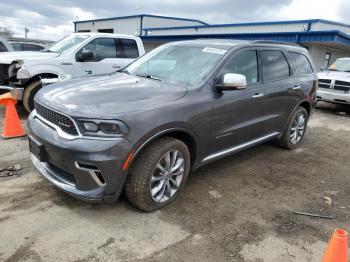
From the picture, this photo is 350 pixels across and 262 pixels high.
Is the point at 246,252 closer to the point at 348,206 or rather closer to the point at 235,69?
the point at 348,206

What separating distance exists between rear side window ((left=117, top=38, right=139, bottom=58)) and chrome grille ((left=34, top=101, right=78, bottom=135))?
16.2 feet

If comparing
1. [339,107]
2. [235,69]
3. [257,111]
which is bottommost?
[339,107]

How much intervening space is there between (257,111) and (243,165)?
965 millimetres

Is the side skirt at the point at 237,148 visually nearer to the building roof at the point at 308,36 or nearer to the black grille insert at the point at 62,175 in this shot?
the black grille insert at the point at 62,175

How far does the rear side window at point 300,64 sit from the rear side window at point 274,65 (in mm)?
318

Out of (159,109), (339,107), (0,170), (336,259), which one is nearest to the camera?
(336,259)

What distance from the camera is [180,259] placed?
2775 millimetres

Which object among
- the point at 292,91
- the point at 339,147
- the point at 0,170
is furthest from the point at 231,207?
the point at 339,147

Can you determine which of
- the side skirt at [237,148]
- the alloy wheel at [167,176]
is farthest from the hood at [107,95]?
the side skirt at [237,148]

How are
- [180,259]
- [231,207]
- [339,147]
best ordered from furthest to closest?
[339,147]
[231,207]
[180,259]

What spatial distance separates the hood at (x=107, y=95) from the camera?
3012 mm

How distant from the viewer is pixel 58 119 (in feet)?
10.4

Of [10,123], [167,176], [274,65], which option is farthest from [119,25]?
[167,176]

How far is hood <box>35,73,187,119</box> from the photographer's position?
9.88 ft
